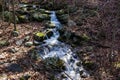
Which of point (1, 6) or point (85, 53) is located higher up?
point (1, 6)

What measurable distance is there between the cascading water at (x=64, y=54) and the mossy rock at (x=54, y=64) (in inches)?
12.7

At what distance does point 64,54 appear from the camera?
47.4 ft

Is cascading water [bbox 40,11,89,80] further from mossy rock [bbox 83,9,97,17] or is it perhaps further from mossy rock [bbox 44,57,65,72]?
mossy rock [bbox 83,9,97,17]

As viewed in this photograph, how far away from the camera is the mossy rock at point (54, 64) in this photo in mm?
12914

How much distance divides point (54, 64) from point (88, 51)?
287 centimetres

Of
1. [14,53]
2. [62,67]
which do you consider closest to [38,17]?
[14,53]

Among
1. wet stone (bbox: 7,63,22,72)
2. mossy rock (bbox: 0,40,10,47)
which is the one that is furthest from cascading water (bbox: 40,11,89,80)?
mossy rock (bbox: 0,40,10,47)

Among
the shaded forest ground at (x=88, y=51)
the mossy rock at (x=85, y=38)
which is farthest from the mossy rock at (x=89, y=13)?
the mossy rock at (x=85, y=38)

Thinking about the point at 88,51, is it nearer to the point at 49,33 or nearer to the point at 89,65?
the point at 89,65

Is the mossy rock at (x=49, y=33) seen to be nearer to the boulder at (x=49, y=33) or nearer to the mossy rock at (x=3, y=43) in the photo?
the boulder at (x=49, y=33)

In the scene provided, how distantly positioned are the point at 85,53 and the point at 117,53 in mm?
2001

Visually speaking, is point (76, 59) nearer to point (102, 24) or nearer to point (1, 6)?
point (102, 24)

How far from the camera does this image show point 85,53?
14703mm

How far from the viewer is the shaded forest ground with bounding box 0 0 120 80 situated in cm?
1266
